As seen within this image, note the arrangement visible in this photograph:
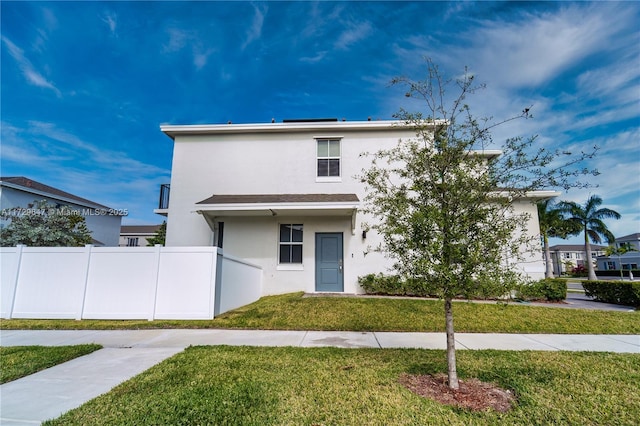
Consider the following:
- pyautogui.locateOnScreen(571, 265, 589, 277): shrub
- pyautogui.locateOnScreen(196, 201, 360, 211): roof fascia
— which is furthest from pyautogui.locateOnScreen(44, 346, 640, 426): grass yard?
pyautogui.locateOnScreen(571, 265, 589, 277): shrub

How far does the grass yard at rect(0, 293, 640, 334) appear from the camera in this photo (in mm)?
6992

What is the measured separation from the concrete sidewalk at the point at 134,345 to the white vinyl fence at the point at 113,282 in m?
0.89

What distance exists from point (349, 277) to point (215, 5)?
1072 centimetres

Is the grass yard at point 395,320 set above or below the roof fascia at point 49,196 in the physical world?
below

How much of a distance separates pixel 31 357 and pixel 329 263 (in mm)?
8793

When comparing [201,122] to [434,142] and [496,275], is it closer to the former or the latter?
[434,142]

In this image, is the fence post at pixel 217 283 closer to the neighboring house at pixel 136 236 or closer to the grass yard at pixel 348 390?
the grass yard at pixel 348 390

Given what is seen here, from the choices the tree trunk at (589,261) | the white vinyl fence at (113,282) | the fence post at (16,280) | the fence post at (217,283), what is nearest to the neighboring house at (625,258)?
the tree trunk at (589,261)

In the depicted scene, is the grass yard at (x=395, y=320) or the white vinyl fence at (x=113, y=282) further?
the white vinyl fence at (x=113, y=282)

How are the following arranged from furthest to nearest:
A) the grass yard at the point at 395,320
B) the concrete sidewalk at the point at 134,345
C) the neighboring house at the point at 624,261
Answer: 1. the neighboring house at the point at 624,261
2. the grass yard at the point at 395,320
3. the concrete sidewalk at the point at 134,345

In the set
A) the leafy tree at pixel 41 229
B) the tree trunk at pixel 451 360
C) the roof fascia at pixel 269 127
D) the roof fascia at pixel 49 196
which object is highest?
the roof fascia at pixel 269 127

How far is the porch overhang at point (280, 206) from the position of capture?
10.6 m

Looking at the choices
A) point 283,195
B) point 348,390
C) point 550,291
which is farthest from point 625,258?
point 348,390

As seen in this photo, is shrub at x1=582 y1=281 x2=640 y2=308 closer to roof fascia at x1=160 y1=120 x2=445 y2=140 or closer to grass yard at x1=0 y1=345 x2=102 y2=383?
roof fascia at x1=160 y1=120 x2=445 y2=140
